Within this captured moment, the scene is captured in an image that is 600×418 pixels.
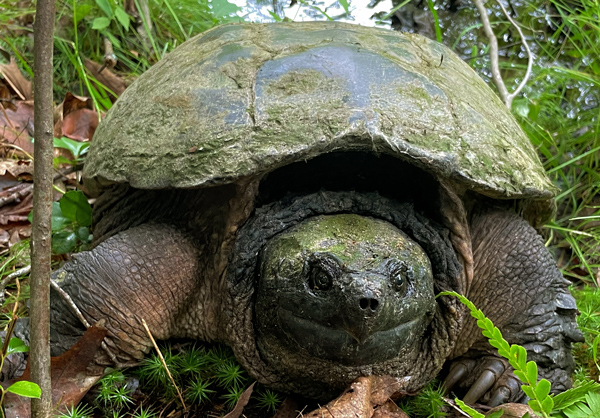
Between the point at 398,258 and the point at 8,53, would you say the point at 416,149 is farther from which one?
the point at 8,53

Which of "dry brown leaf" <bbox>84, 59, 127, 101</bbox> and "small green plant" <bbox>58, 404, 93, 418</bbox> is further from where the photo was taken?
"dry brown leaf" <bbox>84, 59, 127, 101</bbox>

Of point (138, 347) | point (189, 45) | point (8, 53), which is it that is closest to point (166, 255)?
point (138, 347)

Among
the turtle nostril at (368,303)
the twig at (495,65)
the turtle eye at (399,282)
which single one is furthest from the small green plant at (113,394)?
the twig at (495,65)

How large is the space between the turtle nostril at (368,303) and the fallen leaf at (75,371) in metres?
0.93

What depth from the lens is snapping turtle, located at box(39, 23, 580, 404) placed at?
83.0 inches

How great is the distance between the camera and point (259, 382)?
236 centimetres

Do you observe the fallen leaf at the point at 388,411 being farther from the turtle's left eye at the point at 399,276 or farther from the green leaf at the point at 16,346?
the green leaf at the point at 16,346

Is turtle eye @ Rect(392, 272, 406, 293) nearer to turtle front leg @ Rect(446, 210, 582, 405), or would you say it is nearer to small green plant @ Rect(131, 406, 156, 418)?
turtle front leg @ Rect(446, 210, 582, 405)

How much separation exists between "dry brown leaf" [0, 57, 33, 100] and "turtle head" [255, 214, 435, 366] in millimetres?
2952

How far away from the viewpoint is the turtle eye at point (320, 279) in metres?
2.00

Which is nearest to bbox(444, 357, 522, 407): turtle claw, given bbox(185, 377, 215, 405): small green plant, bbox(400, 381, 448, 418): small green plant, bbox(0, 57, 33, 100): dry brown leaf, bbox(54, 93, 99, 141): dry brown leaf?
bbox(400, 381, 448, 418): small green plant

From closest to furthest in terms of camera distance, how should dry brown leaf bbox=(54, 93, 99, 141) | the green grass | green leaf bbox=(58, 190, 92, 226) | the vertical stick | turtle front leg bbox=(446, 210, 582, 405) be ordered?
the vertical stick → turtle front leg bbox=(446, 210, 582, 405) → green leaf bbox=(58, 190, 92, 226) → the green grass → dry brown leaf bbox=(54, 93, 99, 141)

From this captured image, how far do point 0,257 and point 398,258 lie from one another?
2093mm

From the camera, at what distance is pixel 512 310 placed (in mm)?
2559
